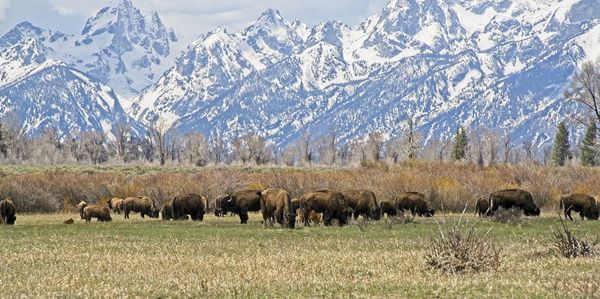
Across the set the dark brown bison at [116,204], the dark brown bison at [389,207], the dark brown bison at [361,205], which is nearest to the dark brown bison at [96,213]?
the dark brown bison at [116,204]

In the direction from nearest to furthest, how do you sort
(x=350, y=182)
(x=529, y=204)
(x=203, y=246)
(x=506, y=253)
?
(x=506, y=253) < (x=203, y=246) < (x=529, y=204) < (x=350, y=182)

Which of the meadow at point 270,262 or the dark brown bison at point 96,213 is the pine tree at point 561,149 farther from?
the dark brown bison at point 96,213

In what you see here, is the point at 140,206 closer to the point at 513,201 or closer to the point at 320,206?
the point at 320,206

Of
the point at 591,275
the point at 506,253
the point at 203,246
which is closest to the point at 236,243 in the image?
the point at 203,246

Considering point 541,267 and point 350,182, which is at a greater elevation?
point 350,182

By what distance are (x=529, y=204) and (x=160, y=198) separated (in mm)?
25962

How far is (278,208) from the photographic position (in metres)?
38.5

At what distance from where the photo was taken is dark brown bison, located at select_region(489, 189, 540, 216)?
47062 mm

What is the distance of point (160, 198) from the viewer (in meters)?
59.9

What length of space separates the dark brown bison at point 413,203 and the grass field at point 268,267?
13404 millimetres

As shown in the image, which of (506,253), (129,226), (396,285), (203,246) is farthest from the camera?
(129,226)

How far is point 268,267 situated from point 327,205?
720 inches

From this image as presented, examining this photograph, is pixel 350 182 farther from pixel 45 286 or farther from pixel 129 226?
pixel 45 286

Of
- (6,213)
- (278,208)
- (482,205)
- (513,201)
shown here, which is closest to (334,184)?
(482,205)
